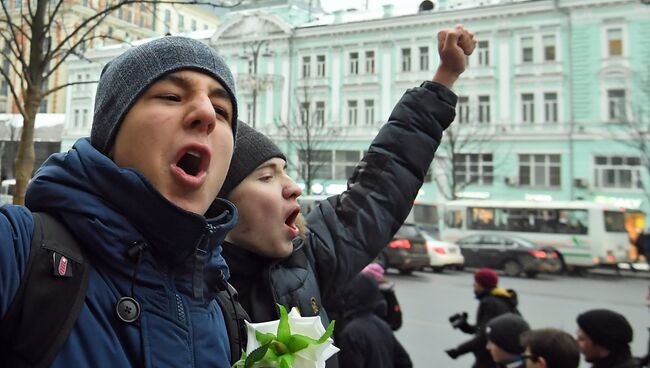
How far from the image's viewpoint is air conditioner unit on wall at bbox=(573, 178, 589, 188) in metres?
25.3

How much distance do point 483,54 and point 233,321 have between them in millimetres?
28269

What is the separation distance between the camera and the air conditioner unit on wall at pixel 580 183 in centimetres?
2534

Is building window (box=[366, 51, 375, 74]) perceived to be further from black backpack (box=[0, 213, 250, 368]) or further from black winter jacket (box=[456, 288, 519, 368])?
black backpack (box=[0, 213, 250, 368])

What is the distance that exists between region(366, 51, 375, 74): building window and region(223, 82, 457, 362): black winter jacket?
91.3 feet

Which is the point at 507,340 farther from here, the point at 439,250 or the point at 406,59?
the point at 406,59

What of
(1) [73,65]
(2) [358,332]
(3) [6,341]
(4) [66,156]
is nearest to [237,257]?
(4) [66,156]

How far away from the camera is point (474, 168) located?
1109 inches

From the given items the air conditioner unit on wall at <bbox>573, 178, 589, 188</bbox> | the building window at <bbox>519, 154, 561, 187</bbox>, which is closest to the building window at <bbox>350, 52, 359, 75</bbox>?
the building window at <bbox>519, 154, 561, 187</bbox>

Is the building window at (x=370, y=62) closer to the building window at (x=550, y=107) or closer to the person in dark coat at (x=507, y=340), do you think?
the building window at (x=550, y=107)

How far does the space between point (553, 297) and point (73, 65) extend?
27111mm

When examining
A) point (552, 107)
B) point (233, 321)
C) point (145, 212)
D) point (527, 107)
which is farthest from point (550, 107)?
point (145, 212)

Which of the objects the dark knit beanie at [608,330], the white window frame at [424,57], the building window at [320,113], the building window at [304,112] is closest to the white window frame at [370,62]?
the white window frame at [424,57]

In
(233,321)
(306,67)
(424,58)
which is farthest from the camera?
(306,67)

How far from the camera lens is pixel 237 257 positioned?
161cm
